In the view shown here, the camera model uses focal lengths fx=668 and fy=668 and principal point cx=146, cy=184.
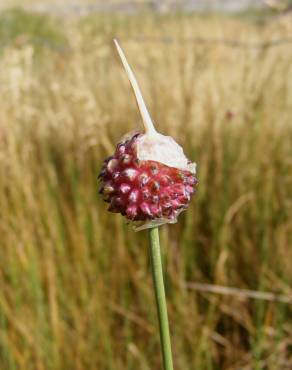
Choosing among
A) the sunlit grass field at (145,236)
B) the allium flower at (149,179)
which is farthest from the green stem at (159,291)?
the sunlit grass field at (145,236)

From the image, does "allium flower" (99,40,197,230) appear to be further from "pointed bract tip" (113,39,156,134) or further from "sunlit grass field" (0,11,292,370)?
"sunlit grass field" (0,11,292,370)

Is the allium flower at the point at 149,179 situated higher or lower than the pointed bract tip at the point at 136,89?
lower

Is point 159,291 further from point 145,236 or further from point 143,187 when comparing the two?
point 145,236

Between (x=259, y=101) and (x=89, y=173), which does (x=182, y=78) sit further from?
(x=89, y=173)

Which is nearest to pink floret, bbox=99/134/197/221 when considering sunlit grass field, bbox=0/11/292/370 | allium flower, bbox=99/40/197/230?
allium flower, bbox=99/40/197/230

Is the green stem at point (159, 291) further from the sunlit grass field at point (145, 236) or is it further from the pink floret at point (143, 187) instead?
the sunlit grass field at point (145, 236)

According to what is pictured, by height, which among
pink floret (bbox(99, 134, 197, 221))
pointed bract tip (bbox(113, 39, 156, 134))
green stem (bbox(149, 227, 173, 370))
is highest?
pointed bract tip (bbox(113, 39, 156, 134))
